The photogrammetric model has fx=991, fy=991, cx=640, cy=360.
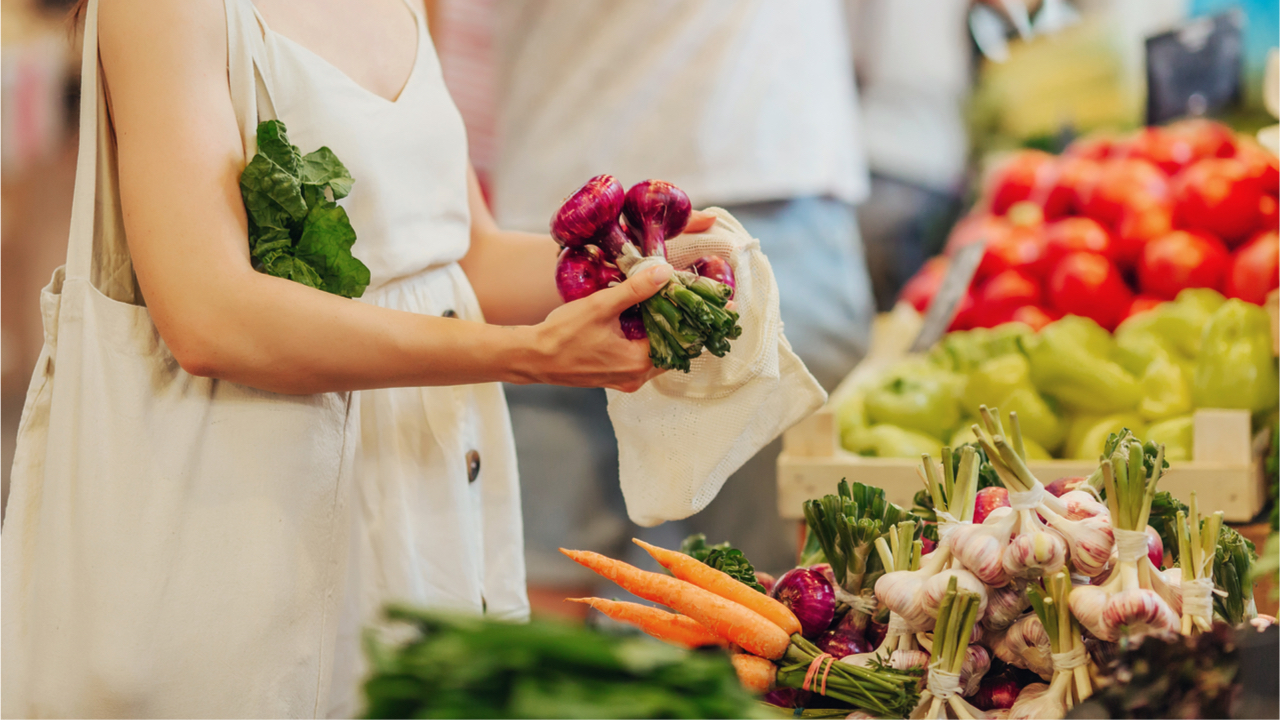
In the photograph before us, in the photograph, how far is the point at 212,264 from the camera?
39.0 inches

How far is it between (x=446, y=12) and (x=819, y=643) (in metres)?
2.61

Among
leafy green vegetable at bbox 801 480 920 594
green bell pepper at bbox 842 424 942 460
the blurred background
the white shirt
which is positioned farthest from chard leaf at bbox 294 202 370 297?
the blurred background

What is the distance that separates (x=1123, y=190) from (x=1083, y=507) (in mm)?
1766

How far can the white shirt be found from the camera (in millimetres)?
2340

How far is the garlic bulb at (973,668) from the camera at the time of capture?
0.96 meters

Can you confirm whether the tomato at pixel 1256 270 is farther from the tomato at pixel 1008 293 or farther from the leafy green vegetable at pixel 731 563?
the leafy green vegetable at pixel 731 563

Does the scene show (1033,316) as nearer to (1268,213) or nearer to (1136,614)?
(1268,213)

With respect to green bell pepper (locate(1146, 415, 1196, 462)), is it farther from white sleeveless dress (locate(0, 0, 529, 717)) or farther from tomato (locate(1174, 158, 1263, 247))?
white sleeveless dress (locate(0, 0, 529, 717))

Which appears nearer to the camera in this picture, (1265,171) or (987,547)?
(987,547)

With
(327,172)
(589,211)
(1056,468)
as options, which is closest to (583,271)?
(589,211)

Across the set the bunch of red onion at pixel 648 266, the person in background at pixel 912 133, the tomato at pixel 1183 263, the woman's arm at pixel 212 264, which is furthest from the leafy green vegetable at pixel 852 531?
the person in background at pixel 912 133

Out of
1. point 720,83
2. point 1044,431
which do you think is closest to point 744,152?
point 720,83

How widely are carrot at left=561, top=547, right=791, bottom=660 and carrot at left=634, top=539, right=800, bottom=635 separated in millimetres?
15

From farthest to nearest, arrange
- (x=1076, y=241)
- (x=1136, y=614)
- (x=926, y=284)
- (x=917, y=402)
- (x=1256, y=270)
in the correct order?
(x=926, y=284), (x=1076, y=241), (x=1256, y=270), (x=917, y=402), (x=1136, y=614)
